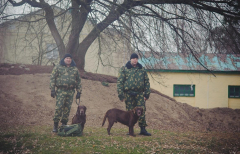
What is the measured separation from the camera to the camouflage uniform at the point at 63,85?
6.82 metres

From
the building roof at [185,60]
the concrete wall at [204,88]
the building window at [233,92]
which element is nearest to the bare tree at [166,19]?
the building roof at [185,60]

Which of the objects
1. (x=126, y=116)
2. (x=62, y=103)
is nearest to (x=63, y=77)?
(x=62, y=103)

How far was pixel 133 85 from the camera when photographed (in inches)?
264

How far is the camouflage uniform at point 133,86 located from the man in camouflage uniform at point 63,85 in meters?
1.27

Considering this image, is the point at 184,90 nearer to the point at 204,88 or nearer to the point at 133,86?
the point at 204,88

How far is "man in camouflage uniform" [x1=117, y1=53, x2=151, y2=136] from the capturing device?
265 inches

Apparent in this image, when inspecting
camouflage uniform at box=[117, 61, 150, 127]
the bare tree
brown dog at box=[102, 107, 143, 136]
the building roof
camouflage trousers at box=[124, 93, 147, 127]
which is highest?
the bare tree

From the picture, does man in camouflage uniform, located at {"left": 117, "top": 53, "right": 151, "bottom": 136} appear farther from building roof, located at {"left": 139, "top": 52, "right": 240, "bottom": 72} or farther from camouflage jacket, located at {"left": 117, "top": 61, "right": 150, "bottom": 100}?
building roof, located at {"left": 139, "top": 52, "right": 240, "bottom": 72}

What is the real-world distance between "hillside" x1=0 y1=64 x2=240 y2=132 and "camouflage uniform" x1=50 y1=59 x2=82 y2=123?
2593 mm

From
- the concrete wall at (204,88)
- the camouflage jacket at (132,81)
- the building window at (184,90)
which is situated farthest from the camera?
the building window at (184,90)

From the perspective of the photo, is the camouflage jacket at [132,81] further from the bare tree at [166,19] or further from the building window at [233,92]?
the building window at [233,92]

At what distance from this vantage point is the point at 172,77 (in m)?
20.8

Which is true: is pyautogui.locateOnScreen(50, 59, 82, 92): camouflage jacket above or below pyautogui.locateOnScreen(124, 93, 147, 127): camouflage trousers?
above

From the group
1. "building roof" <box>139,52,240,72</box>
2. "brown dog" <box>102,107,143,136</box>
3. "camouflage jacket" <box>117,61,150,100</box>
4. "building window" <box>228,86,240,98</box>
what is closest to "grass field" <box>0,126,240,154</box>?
"brown dog" <box>102,107,143,136</box>
